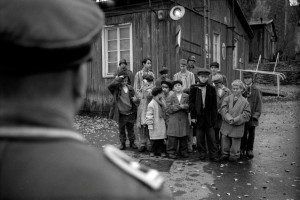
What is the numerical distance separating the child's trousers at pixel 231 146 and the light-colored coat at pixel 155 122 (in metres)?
1.23

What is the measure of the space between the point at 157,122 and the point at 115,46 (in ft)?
19.8

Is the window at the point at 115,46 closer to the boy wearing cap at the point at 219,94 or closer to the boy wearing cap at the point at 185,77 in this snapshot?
the boy wearing cap at the point at 185,77

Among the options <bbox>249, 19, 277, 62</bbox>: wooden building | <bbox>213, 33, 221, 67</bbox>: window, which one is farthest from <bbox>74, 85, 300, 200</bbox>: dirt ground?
<bbox>249, 19, 277, 62</bbox>: wooden building

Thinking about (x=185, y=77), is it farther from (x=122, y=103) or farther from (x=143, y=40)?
(x=143, y=40)

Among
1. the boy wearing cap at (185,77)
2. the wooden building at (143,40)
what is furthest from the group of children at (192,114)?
the wooden building at (143,40)

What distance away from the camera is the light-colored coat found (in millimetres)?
7008

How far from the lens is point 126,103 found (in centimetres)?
758

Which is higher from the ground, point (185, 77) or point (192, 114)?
point (185, 77)

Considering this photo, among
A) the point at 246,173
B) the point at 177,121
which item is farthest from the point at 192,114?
the point at 246,173

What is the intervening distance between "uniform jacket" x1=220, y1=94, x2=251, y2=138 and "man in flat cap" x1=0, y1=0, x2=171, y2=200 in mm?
5917

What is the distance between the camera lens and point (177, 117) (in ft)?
22.9

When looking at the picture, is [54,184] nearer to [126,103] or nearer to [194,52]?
[126,103]

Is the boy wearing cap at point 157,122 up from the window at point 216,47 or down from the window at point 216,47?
down

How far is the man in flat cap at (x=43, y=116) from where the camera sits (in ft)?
2.83
